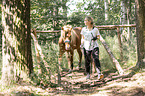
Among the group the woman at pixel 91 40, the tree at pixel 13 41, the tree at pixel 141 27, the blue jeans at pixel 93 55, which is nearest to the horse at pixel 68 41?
the blue jeans at pixel 93 55

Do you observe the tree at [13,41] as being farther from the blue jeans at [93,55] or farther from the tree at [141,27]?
the tree at [141,27]

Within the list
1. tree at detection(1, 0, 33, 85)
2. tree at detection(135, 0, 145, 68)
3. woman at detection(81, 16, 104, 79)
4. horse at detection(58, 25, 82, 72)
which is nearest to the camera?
tree at detection(1, 0, 33, 85)

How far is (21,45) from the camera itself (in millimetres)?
4461

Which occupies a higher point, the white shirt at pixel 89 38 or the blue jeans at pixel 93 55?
the white shirt at pixel 89 38

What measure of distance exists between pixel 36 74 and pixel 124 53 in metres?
4.84

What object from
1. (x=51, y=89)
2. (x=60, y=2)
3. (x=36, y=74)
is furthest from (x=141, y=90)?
(x=60, y=2)

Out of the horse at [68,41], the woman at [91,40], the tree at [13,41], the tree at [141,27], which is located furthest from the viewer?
the horse at [68,41]

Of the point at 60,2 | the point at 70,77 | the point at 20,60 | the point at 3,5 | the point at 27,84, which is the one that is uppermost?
the point at 60,2

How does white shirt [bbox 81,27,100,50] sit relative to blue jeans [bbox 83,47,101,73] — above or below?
above

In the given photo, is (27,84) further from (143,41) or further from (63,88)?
(143,41)

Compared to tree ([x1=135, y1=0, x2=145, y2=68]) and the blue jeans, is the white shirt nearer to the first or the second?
the blue jeans

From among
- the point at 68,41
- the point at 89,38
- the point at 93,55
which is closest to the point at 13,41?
the point at 89,38

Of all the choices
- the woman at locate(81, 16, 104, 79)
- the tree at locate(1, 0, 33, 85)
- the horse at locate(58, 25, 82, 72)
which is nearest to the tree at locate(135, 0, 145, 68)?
the woman at locate(81, 16, 104, 79)

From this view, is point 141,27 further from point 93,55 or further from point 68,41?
point 68,41
